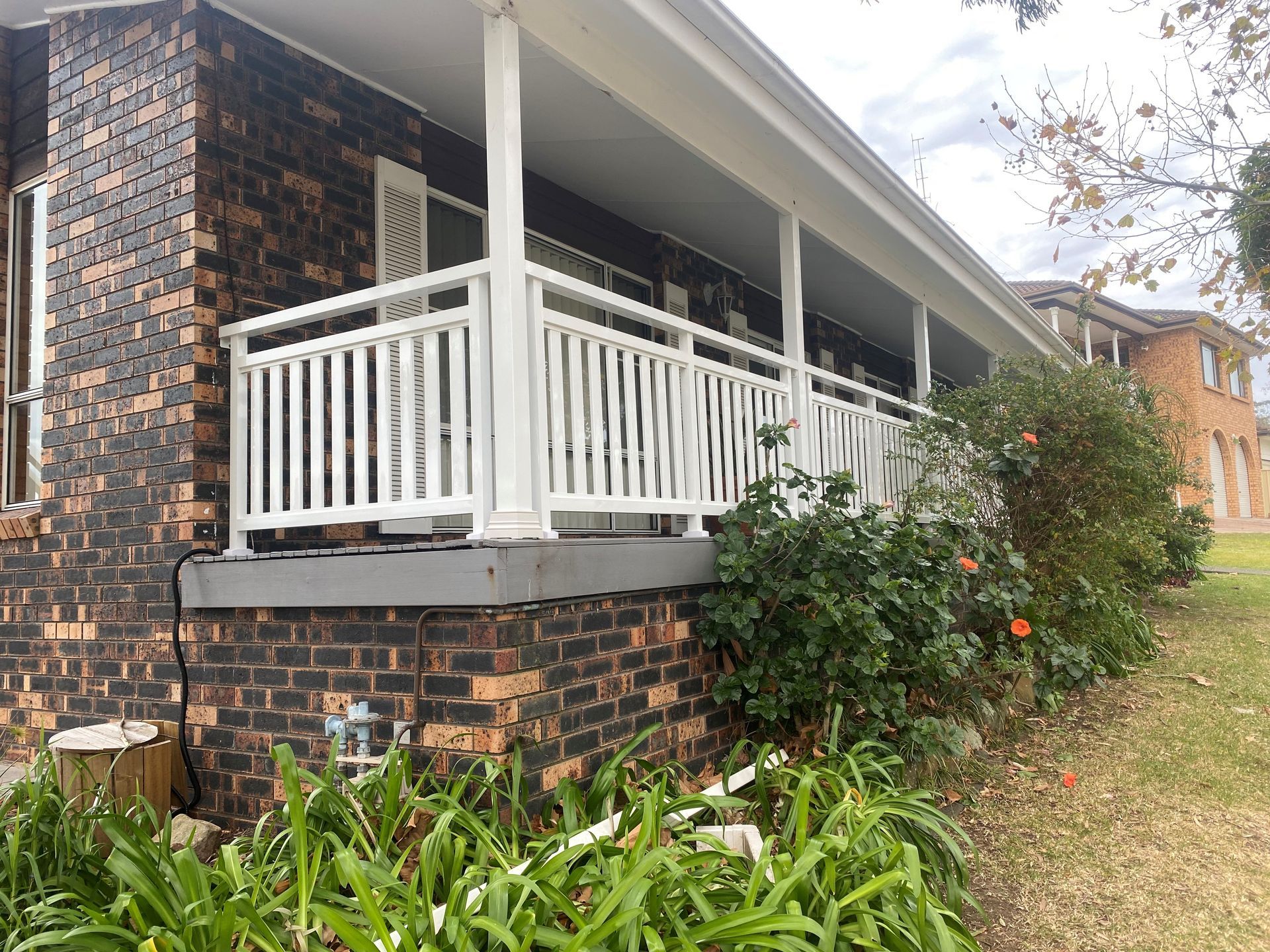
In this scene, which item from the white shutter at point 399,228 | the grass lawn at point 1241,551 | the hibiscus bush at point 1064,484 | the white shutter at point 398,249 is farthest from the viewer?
the grass lawn at point 1241,551

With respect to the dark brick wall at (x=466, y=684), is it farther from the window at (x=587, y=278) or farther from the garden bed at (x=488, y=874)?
the window at (x=587, y=278)

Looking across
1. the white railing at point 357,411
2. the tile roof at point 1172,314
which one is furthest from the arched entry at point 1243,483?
the white railing at point 357,411

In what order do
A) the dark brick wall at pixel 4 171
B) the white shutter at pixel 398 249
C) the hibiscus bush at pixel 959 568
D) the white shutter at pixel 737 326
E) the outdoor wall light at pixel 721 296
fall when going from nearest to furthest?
the hibiscus bush at pixel 959 568, the white shutter at pixel 398 249, the dark brick wall at pixel 4 171, the outdoor wall light at pixel 721 296, the white shutter at pixel 737 326

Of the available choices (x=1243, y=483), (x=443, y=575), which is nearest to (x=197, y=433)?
(x=443, y=575)

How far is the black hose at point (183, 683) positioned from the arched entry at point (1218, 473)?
28.6 meters

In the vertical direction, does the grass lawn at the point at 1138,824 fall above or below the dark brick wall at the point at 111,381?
below

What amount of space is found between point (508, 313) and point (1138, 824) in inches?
145

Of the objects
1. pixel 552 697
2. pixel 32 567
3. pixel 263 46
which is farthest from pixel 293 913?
pixel 263 46

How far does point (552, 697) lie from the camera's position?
3537 mm

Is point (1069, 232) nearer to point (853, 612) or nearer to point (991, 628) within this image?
point (991, 628)

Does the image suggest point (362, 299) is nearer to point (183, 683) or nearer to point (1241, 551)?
point (183, 683)

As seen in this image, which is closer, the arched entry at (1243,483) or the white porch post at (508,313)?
the white porch post at (508,313)

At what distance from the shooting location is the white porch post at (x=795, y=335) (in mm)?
5848

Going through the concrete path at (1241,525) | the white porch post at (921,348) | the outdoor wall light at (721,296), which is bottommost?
the concrete path at (1241,525)
